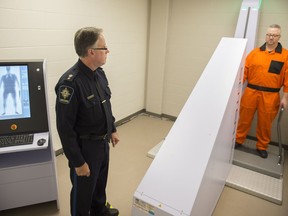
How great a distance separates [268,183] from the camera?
281 centimetres

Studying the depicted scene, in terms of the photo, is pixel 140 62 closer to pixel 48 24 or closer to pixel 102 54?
pixel 48 24

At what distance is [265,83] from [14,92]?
9.21 ft

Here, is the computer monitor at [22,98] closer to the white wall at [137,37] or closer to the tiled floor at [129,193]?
the white wall at [137,37]

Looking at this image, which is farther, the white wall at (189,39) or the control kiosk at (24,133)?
the white wall at (189,39)

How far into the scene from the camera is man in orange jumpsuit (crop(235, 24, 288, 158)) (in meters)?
3.00

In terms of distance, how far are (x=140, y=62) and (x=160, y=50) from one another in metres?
0.42

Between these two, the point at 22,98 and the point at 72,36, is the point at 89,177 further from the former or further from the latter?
the point at 72,36

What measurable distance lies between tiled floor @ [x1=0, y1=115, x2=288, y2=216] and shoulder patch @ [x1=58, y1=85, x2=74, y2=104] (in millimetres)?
1272

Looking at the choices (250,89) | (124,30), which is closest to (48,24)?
(124,30)

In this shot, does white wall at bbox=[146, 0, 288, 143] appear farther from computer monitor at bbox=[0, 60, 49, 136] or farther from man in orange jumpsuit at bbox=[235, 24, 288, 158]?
computer monitor at bbox=[0, 60, 49, 136]

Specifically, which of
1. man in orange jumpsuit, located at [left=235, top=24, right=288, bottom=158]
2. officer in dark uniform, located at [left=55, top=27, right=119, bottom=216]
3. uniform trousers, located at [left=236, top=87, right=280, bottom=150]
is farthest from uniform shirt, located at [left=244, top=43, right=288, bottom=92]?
officer in dark uniform, located at [left=55, top=27, right=119, bottom=216]

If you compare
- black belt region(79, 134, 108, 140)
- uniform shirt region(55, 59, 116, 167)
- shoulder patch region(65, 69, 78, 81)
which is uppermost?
shoulder patch region(65, 69, 78, 81)

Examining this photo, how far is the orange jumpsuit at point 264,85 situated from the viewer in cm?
302

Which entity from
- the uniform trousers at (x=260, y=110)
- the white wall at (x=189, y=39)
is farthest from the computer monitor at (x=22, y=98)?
the white wall at (x=189, y=39)
